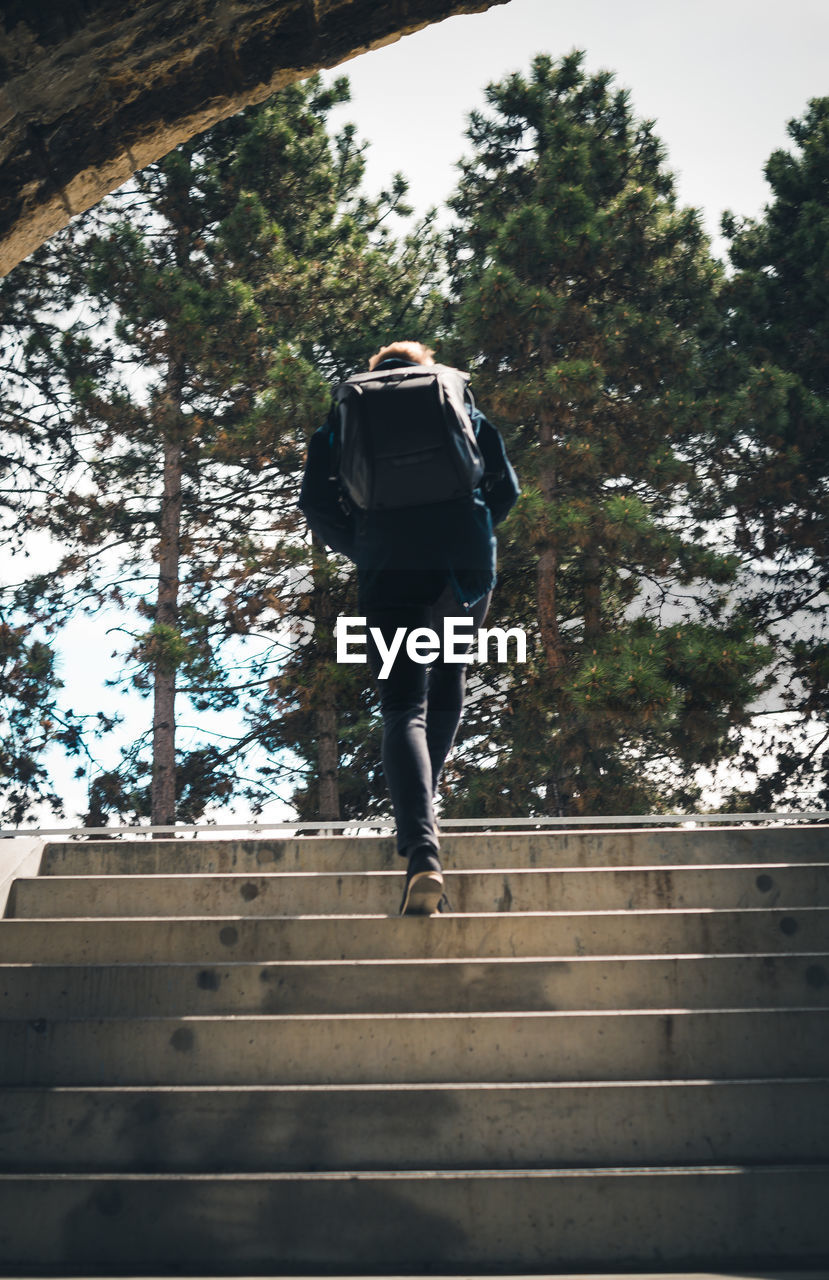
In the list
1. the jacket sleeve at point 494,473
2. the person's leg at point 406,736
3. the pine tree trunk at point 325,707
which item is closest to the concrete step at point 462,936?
the person's leg at point 406,736

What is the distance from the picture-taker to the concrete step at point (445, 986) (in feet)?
9.67

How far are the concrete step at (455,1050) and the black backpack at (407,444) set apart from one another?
1.43 metres

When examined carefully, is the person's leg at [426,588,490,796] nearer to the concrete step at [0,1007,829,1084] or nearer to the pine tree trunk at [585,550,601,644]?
the concrete step at [0,1007,829,1084]

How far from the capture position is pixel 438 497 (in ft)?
10.2

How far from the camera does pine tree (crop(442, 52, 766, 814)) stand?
12.3m

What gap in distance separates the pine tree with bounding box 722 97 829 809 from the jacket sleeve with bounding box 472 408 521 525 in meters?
11.0

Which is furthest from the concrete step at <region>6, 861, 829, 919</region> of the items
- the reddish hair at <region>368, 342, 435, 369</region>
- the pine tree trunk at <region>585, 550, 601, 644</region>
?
the pine tree trunk at <region>585, 550, 601, 644</region>

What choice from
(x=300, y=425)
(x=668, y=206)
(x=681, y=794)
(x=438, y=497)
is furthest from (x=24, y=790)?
(x=438, y=497)

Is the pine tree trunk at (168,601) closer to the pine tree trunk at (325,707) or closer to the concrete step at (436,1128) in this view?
the pine tree trunk at (325,707)

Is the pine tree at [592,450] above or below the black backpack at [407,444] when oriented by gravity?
above

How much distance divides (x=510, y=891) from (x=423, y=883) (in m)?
0.68

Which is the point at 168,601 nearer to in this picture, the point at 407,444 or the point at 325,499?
the point at 325,499

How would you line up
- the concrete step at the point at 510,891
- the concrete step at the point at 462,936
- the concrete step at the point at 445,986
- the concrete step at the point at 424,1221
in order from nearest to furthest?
the concrete step at the point at 424,1221 → the concrete step at the point at 445,986 → the concrete step at the point at 462,936 → the concrete step at the point at 510,891

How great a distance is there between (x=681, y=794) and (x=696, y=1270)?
1289 cm
